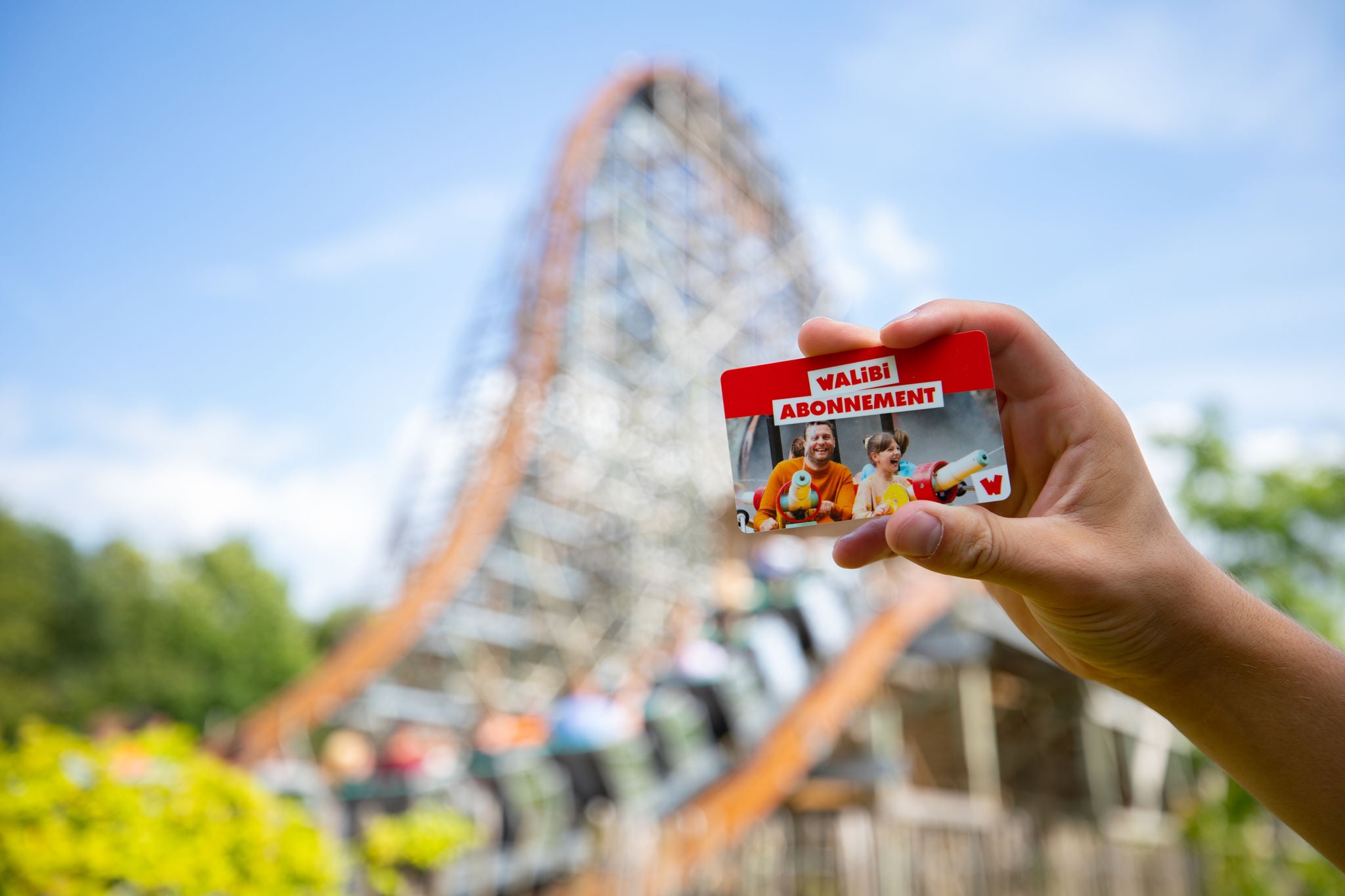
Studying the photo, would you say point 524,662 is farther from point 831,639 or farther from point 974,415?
point 974,415

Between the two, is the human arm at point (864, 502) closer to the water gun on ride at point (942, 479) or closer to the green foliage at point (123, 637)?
the water gun on ride at point (942, 479)

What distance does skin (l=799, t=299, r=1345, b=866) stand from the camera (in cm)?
91

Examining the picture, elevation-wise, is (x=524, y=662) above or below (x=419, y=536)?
below

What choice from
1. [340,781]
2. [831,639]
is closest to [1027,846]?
[831,639]

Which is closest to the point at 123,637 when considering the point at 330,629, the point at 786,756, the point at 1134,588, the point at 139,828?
the point at 330,629

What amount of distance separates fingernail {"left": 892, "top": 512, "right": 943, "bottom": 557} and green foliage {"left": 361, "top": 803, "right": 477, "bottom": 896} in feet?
10.7

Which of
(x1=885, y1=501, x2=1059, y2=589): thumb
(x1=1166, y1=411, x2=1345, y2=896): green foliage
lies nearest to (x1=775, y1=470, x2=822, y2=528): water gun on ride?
(x1=885, y1=501, x2=1059, y2=589): thumb

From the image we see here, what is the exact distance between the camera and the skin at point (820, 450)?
100 cm

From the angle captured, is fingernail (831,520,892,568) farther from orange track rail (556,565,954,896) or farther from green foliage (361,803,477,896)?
orange track rail (556,565,954,896)

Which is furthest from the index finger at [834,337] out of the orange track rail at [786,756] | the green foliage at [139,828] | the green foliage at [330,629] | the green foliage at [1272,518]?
the green foliage at [330,629]

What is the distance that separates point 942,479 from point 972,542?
11 cm

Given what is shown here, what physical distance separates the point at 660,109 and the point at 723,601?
21.0 feet

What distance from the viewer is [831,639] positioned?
663 centimetres

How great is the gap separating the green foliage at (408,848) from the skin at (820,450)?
3166mm
